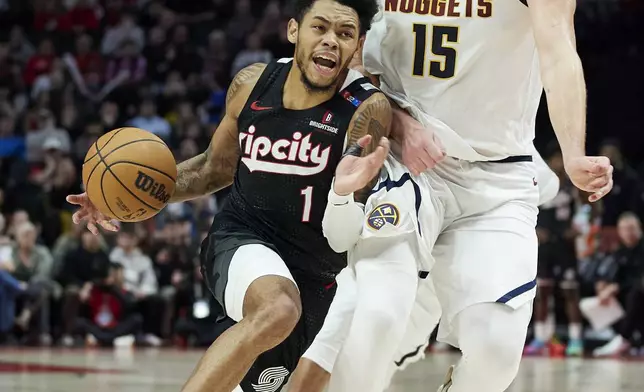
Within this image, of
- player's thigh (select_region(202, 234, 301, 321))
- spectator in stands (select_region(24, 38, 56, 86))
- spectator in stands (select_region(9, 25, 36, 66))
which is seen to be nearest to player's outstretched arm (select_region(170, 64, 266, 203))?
player's thigh (select_region(202, 234, 301, 321))

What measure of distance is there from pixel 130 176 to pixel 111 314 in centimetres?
800

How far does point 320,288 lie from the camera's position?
535 centimetres

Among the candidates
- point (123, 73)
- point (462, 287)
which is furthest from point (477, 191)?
point (123, 73)

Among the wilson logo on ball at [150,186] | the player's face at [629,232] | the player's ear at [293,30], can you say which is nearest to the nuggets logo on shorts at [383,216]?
the player's ear at [293,30]

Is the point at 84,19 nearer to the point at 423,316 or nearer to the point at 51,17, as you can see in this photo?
the point at 51,17

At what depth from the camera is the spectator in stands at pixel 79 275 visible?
12.7 metres

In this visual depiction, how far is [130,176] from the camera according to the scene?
5.07 metres

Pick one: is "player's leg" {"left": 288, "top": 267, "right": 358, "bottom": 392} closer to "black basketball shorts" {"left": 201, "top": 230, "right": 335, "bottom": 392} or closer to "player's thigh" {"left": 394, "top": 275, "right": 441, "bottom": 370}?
"black basketball shorts" {"left": 201, "top": 230, "right": 335, "bottom": 392}

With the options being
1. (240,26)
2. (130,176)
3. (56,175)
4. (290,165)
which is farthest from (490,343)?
(240,26)

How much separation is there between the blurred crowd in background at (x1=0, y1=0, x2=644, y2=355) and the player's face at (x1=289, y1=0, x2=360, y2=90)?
21.2ft

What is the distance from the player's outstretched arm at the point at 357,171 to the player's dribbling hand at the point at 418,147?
0.36ft

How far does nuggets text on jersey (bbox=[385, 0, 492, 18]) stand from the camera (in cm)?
470

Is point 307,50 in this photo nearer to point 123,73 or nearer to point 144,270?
point 144,270

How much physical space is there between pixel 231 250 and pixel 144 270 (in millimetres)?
8247
